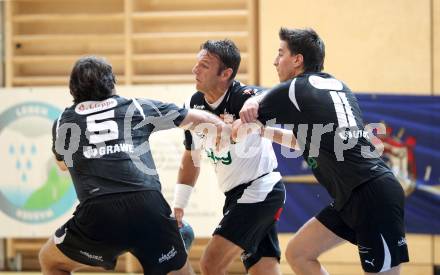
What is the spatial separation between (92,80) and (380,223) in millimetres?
1714

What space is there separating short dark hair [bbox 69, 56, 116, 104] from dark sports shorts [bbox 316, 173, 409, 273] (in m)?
1.47

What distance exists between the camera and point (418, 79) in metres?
6.69

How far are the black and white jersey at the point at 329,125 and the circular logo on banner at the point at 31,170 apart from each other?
3885 millimetres

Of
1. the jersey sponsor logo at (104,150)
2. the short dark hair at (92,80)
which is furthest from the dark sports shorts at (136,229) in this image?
the short dark hair at (92,80)

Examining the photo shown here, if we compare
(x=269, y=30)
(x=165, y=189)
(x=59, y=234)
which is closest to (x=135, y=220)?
(x=59, y=234)

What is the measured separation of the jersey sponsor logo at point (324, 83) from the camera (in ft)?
11.6

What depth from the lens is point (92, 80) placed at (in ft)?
11.3

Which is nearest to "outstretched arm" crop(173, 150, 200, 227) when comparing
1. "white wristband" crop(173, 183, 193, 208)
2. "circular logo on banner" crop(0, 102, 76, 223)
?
"white wristband" crop(173, 183, 193, 208)

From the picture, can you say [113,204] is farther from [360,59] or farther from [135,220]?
[360,59]

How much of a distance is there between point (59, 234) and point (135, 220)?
1.63 feet

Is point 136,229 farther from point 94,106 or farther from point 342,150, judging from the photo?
Result: point 342,150

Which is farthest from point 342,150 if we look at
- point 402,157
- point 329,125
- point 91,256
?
point 402,157

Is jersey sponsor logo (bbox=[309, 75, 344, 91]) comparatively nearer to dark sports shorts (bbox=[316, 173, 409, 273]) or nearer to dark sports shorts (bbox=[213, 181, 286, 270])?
dark sports shorts (bbox=[316, 173, 409, 273])

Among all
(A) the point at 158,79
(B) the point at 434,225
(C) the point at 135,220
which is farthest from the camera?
(A) the point at 158,79
